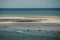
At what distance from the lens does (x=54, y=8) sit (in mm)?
8227

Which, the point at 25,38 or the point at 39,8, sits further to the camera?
the point at 39,8

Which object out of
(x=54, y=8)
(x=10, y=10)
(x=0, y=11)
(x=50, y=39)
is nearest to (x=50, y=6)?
(x=54, y=8)

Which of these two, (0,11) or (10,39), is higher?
(10,39)

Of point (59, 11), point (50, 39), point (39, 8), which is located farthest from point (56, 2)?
point (50, 39)

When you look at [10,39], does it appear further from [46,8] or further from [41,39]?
[46,8]

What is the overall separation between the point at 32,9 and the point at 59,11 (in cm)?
193

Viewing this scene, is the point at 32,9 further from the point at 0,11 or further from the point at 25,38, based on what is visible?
the point at 25,38

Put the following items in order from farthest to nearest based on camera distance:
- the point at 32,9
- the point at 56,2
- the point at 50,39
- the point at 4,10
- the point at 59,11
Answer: the point at 32,9, the point at 4,10, the point at 59,11, the point at 56,2, the point at 50,39

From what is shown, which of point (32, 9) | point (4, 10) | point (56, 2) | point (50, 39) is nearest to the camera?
point (50, 39)

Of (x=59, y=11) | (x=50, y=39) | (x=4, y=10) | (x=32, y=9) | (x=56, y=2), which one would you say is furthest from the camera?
(x=32, y=9)

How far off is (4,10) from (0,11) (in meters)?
0.43

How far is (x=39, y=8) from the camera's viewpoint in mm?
8930

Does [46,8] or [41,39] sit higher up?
[41,39]

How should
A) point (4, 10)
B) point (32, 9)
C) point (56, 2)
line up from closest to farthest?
point (56, 2)
point (4, 10)
point (32, 9)
